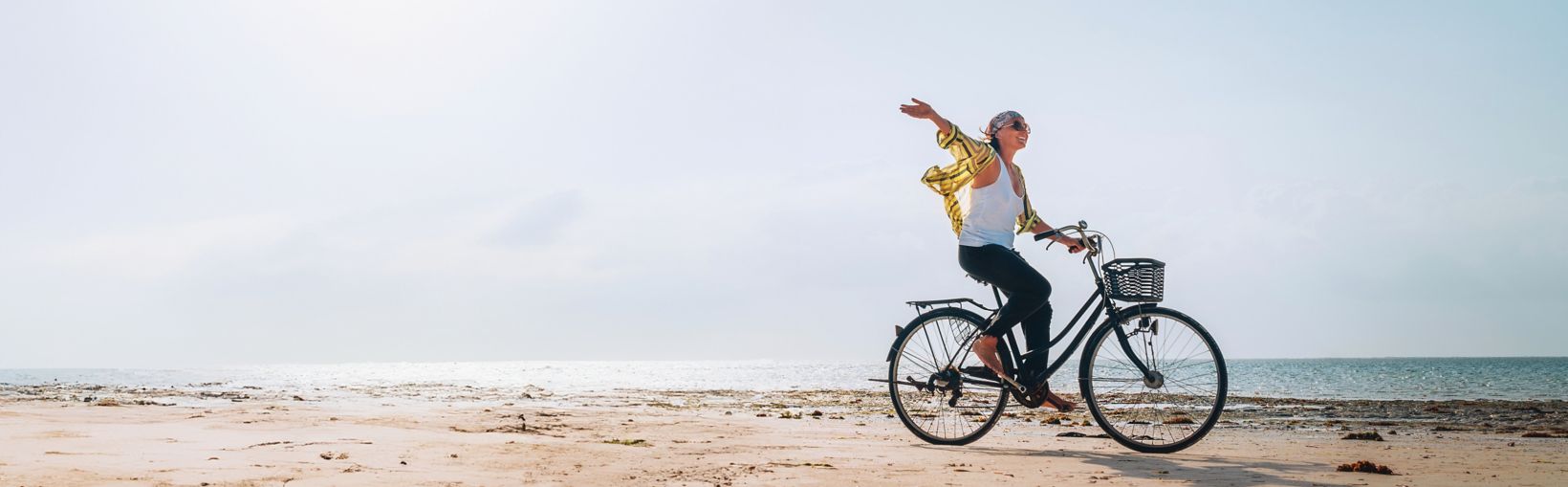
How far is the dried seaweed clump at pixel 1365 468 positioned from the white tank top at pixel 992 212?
7.07 ft

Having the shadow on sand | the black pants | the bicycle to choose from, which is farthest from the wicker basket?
the shadow on sand

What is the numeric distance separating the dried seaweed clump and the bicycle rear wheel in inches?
77.8

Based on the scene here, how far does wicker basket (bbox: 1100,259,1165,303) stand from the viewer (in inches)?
217

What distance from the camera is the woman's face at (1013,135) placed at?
19.8 feet

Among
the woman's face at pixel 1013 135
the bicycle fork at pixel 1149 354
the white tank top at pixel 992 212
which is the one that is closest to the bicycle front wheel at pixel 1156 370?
the bicycle fork at pixel 1149 354

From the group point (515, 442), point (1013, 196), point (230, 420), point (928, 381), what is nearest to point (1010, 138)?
point (1013, 196)

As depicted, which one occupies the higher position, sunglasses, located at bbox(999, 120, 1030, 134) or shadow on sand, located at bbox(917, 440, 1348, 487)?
sunglasses, located at bbox(999, 120, 1030, 134)

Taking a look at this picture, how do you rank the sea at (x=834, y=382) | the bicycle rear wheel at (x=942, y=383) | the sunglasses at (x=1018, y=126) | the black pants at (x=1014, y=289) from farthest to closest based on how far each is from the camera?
the sea at (x=834, y=382)
the bicycle rear wheel at (x=942, y=383)
the sunglasses at (x=1018, y=126)
the black pants at (x=1014, y=289)

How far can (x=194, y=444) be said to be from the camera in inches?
205

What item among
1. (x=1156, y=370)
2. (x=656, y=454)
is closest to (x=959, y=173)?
(x=1156, y=370)

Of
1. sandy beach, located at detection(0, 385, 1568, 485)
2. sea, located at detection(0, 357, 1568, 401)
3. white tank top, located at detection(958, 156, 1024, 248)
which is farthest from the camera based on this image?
sea, located at detection(0, 357, 1568, 401)

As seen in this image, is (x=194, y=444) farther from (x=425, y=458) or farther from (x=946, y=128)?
(x=946, y=128)

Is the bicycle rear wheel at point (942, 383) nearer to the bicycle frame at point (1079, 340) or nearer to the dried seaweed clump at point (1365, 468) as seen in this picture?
the bicycle frame at point (1079, 340)

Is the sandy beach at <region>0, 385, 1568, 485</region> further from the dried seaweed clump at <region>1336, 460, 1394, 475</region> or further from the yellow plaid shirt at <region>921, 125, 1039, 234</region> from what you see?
the yellow plaid shirt at <region>921, 125, 1039, 234</region>
